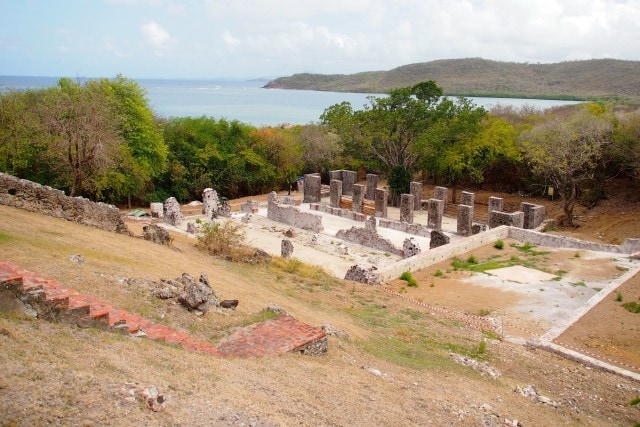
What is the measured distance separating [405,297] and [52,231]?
31.5 feet

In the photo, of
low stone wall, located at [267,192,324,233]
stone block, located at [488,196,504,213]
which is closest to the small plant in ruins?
low stone wall, located at [267,192,324,233]

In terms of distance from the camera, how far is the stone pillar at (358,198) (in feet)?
107

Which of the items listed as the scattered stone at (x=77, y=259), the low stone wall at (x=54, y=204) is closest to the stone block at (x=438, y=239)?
the low stone wall at (x=54, y=204)

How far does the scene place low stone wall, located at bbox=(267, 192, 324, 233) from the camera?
27.7 meters

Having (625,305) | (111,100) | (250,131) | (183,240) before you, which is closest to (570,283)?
(625,305)

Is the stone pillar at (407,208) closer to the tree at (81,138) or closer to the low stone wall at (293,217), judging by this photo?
the low stone wall at (293,217)

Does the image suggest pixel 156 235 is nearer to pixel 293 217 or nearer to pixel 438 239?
pixel 438 239

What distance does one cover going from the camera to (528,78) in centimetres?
11012

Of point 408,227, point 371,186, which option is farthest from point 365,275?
point 371,186

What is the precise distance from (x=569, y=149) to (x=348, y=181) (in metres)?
13.9

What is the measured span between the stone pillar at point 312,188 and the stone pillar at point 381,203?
14.7 feet

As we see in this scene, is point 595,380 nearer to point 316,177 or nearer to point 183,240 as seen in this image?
point 183,240

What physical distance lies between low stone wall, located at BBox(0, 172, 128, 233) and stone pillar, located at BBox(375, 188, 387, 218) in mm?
17978

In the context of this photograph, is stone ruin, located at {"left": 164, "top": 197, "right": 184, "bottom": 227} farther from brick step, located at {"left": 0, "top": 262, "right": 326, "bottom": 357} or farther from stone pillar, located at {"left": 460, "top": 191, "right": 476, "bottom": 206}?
brick step, located at {"left": 0, "top": 262, "right": 326, "bottom": 357}
